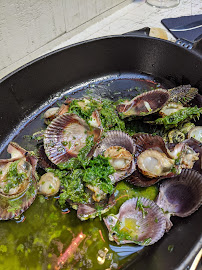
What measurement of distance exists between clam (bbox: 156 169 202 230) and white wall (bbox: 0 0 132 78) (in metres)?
2.08

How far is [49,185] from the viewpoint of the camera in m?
1.39

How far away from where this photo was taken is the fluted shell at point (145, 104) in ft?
5.67

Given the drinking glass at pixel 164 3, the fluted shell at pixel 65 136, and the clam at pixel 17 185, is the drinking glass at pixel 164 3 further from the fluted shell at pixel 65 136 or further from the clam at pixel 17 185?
the clam at pixel 17 185

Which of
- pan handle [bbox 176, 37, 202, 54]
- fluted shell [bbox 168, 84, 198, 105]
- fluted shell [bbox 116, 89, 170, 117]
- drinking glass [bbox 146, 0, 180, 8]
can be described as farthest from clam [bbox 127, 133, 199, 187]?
drinking glass [bbox 146, 0, 180, 8]

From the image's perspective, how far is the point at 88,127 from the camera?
1.63 m

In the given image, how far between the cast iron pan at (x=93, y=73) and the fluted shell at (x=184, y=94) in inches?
4.7

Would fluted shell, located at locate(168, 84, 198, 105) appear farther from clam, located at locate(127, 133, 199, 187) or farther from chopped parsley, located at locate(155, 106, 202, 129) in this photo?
clam, located at locate(127, 133, 199, 187)

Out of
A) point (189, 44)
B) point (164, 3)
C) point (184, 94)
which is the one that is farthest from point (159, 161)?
point (164, 3)

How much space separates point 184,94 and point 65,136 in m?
0.88

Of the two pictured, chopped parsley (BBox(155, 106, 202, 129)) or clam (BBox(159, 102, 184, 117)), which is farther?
clam (BBox(159, 102, 184, 117))

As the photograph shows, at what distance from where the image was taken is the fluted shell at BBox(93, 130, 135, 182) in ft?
4.67

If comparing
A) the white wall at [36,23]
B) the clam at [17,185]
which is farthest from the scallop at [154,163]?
the white wall at [36,23]

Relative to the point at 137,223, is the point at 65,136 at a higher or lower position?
higher

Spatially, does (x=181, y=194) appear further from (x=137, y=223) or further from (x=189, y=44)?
(x=189, y=44)
